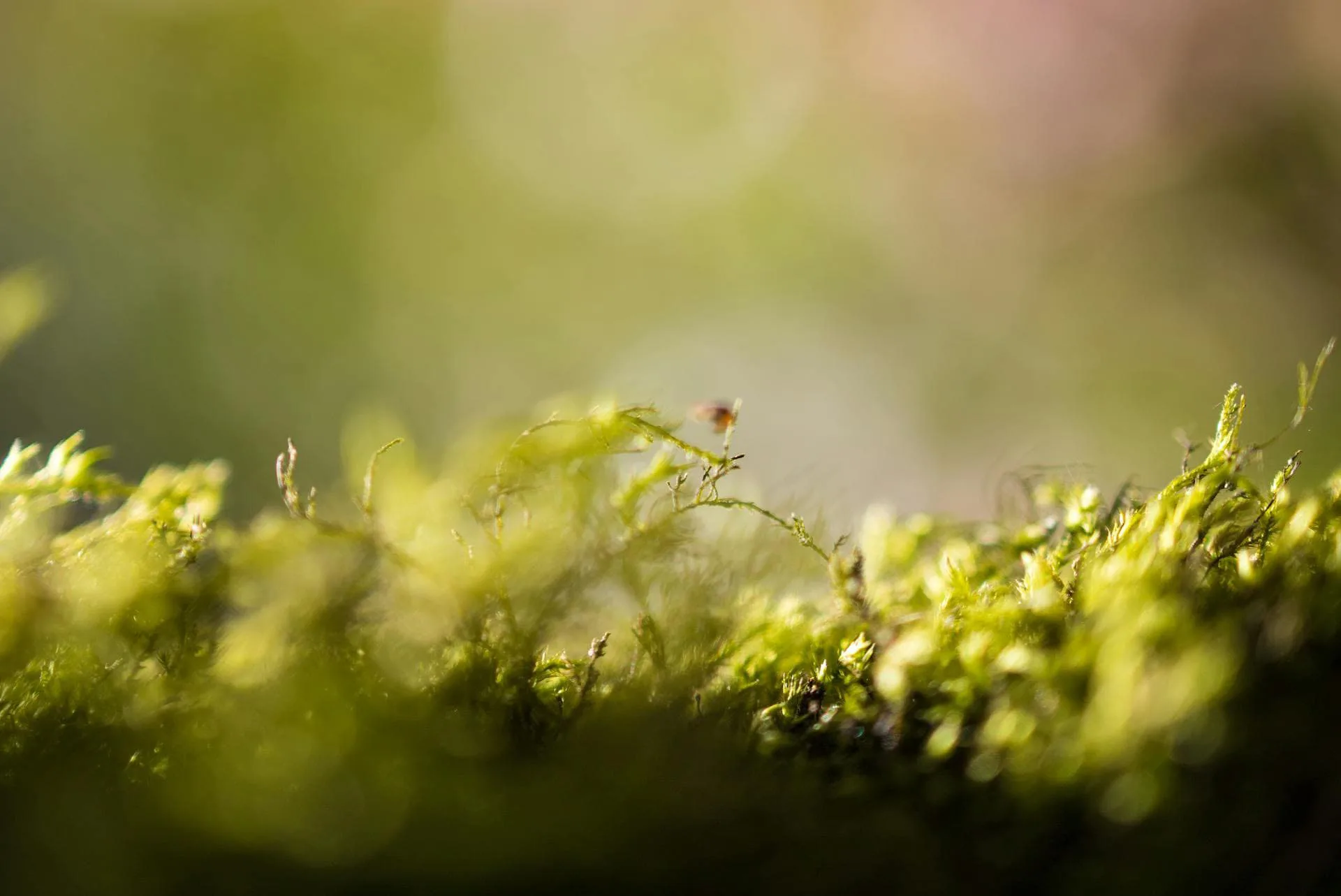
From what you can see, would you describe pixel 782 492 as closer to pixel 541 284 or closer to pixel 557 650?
pixel 557 650

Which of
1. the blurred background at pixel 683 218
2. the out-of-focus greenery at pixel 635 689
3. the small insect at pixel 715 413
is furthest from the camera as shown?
the blurred background at pixel 683 218

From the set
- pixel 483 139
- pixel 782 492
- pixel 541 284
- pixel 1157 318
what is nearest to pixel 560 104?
pixel 483 139

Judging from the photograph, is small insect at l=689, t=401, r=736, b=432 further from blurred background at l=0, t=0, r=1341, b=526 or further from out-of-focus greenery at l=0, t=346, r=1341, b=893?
Answer: blurred background at l=0, t=0, r=1341, b=526

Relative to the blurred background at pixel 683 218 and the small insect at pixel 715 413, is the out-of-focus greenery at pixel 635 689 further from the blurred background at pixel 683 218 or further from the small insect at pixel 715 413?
the blurred background at pixel 683 218

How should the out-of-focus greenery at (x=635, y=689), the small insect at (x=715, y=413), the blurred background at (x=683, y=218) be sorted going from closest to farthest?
the out-of-focus greenery at (x=635, y=689)
the small insect at (x=715, y=413)
the blurred background at (x=683, y=218)

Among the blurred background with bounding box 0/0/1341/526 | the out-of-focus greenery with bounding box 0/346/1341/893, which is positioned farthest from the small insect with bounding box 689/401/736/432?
the blurred background with bounding box 0/0/1341/526

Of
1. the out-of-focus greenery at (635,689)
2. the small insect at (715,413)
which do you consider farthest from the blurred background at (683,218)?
the out-of-focus greenery at (635,689)

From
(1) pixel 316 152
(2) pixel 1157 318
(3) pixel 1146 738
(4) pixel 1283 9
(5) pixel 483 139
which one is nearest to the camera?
(3) pixel 1146 738

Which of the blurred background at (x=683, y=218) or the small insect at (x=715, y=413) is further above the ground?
the blurred background at (x=683, y=218)
